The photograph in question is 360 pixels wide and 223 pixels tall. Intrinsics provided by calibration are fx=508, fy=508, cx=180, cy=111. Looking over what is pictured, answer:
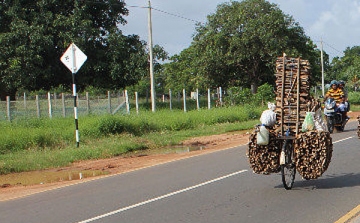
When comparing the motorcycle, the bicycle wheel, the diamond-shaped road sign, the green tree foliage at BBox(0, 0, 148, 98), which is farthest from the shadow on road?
the green tree foliage at BBox(0, 0, 148, 98)

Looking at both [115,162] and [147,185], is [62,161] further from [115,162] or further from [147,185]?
[147,185]

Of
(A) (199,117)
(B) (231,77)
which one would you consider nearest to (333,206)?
(A) (199,117)

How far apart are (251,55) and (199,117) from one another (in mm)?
17679

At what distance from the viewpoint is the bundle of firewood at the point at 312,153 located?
857cm

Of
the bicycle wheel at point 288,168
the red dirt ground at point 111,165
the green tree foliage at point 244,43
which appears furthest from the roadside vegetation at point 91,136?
the green tree foliage at point 244,43

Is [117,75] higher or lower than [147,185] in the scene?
higher

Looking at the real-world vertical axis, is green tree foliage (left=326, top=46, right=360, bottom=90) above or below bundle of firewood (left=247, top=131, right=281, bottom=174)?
above

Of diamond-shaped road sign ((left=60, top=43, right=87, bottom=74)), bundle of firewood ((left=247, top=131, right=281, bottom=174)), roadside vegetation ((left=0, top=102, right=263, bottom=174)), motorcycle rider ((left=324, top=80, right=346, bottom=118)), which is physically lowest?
roadside vegetation ((left=0, top=102, right=263, bottom=174))

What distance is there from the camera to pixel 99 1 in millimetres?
35094

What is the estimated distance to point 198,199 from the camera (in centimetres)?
845

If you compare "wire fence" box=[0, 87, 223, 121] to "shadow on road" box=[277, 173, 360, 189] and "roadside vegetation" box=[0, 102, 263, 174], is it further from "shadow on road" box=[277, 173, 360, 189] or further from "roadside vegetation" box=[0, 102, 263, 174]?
"shadow on road" box=[277, 173, 360, 189]

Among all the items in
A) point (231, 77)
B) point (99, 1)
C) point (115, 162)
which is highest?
point (99, 1)

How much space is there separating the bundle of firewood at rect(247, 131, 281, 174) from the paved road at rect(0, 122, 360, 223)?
1.32 ft

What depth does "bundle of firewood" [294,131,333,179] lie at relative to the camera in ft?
28.1
